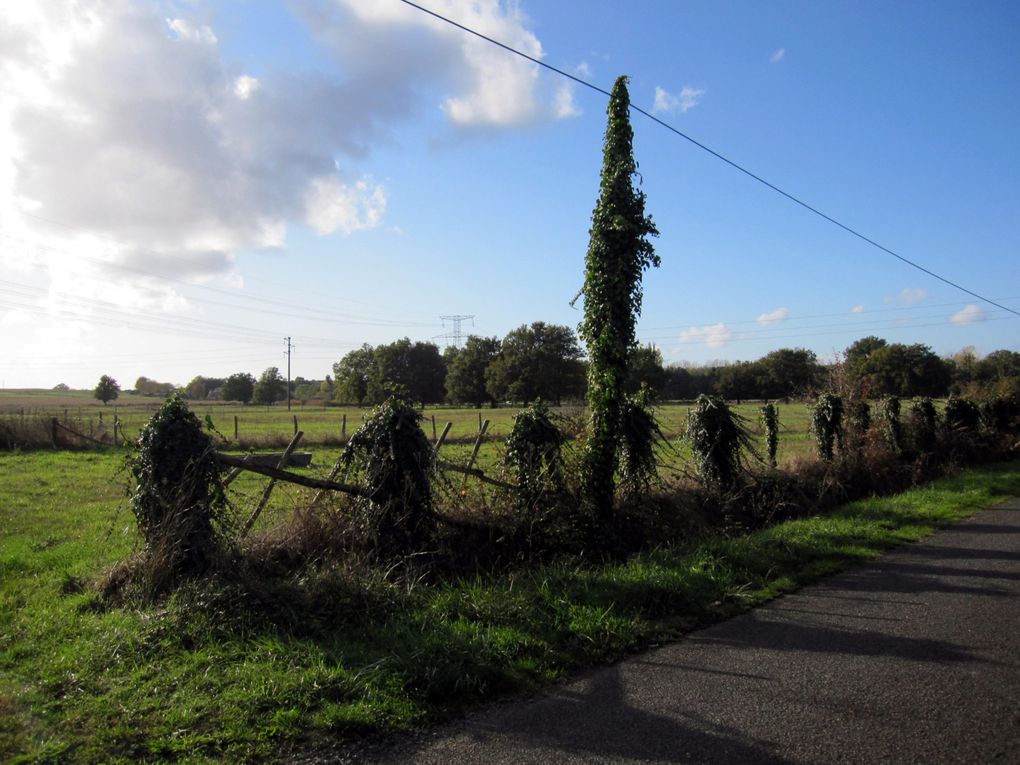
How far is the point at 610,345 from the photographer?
9.55 metres

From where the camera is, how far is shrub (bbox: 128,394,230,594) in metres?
6.63

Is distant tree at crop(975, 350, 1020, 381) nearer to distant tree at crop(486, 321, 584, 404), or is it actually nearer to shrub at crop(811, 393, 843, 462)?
distant tree at crop(486, 321, 584, 404)

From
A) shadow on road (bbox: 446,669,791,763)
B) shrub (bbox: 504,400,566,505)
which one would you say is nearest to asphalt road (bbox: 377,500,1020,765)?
shadow on road (bbox: 446,669,791,763)

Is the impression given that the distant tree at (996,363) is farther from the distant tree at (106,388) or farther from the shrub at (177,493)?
the distant tree at (106,388)

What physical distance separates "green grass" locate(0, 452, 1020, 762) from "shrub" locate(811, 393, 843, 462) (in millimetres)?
8961

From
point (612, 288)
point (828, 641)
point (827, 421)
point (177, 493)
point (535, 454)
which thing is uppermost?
point (612, 288)

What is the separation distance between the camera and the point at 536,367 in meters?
79.2

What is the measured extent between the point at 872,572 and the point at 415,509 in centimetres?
528

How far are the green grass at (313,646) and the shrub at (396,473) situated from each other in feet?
2.87

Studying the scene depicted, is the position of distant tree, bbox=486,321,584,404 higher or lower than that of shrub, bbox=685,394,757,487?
higher

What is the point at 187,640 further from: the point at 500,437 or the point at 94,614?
the point at 500,437

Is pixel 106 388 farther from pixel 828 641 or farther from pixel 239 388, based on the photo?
pixel 828 641

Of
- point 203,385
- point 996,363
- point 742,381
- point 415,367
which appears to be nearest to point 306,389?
point 203,385

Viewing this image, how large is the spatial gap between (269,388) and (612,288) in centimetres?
9397
